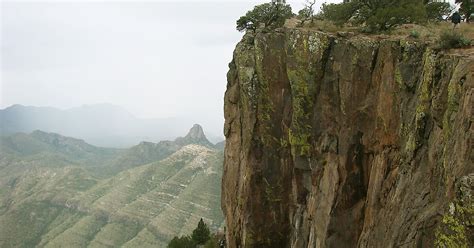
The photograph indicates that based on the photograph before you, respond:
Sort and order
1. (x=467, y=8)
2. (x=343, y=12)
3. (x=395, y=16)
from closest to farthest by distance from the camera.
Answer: (x=395, y=16) < (x=343, y=12) < (x=467, y=8)

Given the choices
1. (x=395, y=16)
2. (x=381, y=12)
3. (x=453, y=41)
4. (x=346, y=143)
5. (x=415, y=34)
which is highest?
(x=381, y=12)

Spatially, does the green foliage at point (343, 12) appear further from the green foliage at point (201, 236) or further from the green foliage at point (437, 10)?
the green foliage at point (201, 236)

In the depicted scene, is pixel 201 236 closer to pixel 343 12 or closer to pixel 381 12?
pixel 343 12

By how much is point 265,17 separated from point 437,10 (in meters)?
16.2

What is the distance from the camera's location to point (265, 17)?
43.3 metres

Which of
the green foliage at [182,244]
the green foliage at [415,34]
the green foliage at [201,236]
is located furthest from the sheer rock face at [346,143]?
the green foliage at [182,244]

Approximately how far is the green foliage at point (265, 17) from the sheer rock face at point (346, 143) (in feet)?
9.99

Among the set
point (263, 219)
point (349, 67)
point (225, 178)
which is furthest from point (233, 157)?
point (349, 67)

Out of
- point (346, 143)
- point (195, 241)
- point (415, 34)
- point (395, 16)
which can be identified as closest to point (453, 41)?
point (415, 34)

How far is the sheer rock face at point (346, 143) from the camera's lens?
59.9 feet

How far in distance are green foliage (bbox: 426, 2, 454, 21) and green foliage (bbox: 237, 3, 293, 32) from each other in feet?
44.0

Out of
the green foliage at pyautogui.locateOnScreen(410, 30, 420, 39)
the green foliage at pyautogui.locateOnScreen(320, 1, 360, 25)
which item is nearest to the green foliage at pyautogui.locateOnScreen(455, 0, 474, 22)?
the green foliage at pyautogui.locateOnScreen(320, 1, 360, 25)

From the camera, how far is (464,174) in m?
15.7

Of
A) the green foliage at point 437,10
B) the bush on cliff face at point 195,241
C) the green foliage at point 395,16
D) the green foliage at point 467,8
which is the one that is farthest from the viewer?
the bush on cliff face at point 195,241
